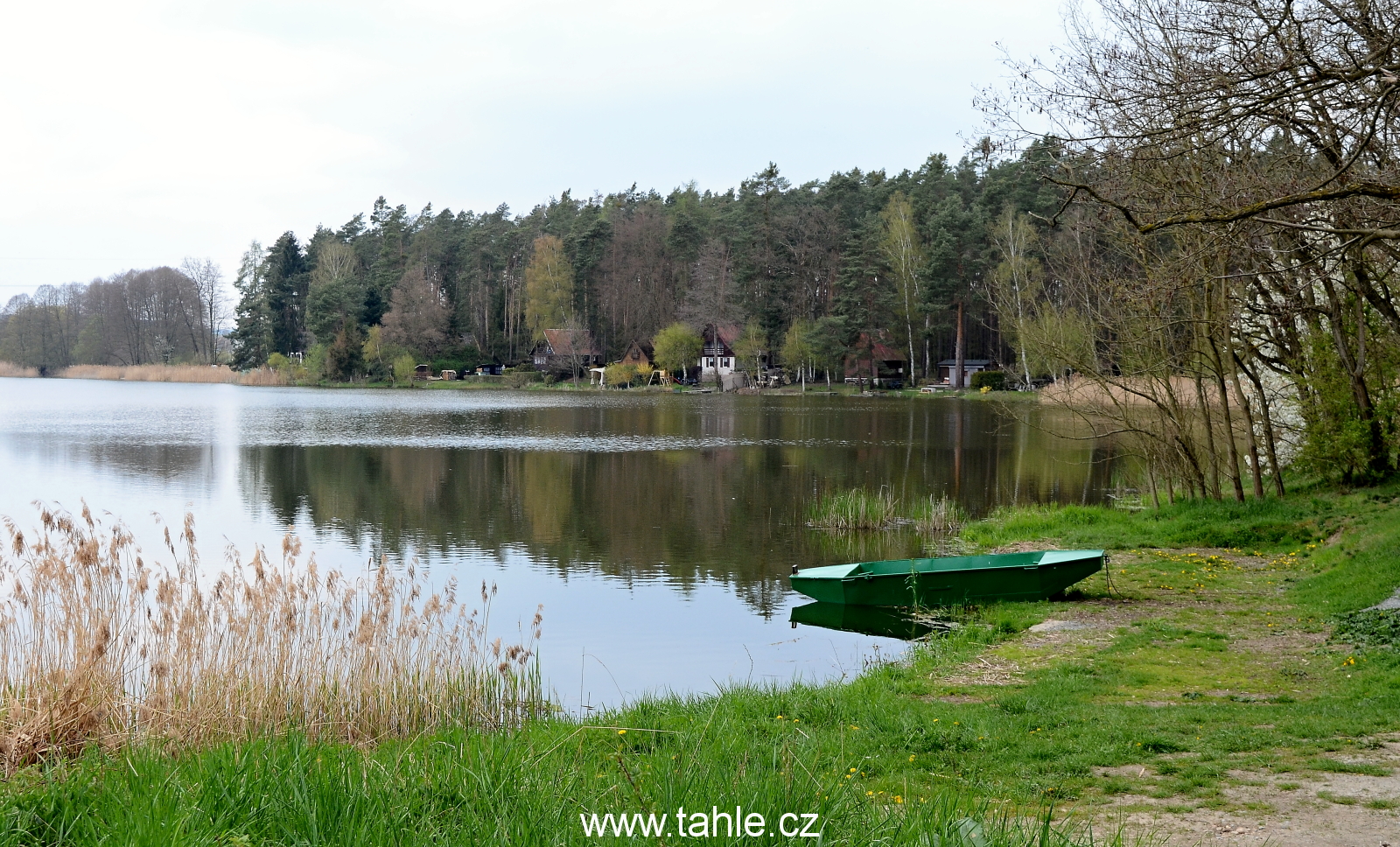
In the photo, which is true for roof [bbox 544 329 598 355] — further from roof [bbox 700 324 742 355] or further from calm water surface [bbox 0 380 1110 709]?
calm water surface [bbox 0 380 1110 709]

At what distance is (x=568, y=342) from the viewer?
91.8 meters

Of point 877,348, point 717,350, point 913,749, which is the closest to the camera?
point 913,749

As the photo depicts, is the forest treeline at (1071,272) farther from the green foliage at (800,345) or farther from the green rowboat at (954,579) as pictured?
the green rowboat at (954,579)

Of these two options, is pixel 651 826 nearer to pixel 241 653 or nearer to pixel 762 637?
pixel 241 653

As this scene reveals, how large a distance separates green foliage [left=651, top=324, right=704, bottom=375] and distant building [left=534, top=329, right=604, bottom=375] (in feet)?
27.3

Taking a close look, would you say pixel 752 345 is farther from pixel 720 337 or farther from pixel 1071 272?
pixel 1071 272

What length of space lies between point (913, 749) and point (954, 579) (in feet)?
24.4

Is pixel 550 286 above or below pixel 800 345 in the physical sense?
above

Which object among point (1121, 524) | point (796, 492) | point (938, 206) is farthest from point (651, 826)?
point (938, 206)

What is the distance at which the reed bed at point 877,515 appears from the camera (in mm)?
A: 21828

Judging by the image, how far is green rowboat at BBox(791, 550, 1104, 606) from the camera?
1387cm

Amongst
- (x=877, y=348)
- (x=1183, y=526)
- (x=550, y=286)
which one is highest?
(x=550, y=286)

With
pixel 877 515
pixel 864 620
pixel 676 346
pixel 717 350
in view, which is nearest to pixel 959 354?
pixel 717 350

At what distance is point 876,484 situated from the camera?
28000 millimetres
